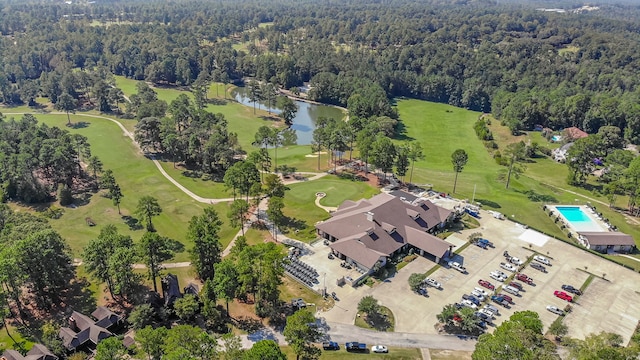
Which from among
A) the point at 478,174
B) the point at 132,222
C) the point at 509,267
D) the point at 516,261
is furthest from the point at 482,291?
the point at 132,222

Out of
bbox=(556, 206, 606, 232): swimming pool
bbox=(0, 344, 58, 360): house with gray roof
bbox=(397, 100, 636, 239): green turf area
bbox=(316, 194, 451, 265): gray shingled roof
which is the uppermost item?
bbox=(316, 194, 451, 265): gray shingled roof

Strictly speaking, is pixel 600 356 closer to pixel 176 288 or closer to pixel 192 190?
pixel 176 288

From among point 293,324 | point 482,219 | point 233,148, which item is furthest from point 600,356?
point 233,148

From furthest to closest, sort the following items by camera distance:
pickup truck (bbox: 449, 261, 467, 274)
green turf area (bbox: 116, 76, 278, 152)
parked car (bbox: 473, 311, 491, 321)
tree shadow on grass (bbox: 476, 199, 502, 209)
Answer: green turf area (bbox: 116, 76, 278, 152), tree shadow on grass (bbox: 476, 199, 502, 209), pickup truck (bbox: 449, 261, 467, 274), parked car (bbox: 473, 311, 491, 321)

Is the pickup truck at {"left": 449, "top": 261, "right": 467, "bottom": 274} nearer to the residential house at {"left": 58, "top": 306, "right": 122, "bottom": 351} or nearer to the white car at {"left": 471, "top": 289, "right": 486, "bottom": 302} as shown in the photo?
the white car at {"left": 471, "top": 289, "right": 486, "bottom": 302}

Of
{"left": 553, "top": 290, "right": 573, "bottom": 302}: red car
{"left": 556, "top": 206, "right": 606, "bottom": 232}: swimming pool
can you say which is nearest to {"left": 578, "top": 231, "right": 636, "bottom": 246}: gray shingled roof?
{"left": 556, "top": 206, "right": 606, "bottom": 232}: swimming pool

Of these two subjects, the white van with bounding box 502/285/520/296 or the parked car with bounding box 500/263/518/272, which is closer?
the white van with bounding box 502/285/520/296
